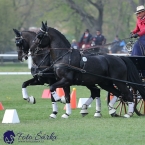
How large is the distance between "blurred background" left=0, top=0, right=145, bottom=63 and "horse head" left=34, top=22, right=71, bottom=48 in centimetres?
2880

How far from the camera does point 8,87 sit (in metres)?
24.3

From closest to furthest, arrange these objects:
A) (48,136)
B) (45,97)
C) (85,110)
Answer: (48,136)
(85,110)
(45,97)

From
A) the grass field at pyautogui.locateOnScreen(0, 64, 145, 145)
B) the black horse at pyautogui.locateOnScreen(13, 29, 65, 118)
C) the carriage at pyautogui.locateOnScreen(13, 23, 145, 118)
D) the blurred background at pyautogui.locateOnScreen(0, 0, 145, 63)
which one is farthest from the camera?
the blurred background at pyautogui.locateOnScreen(0, 0, 145, 63)

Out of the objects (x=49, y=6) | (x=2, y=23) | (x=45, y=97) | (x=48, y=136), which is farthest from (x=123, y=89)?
(x=49, y=6)

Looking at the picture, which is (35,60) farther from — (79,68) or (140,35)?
(140,35)

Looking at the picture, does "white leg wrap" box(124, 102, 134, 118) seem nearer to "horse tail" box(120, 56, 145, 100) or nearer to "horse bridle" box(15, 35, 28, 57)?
"horse tail" box(120, 56, 145, 100)

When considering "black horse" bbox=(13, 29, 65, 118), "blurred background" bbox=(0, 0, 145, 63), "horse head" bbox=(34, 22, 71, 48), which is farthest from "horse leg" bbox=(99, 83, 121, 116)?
"blurred background" bbox=(0, 0, 145, 63)

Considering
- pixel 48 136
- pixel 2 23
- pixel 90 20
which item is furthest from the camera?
pixel 90 20

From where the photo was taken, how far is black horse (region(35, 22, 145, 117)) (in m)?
14.1

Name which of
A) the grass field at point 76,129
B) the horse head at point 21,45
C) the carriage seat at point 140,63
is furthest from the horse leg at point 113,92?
Answer: the horse head at point 21,45

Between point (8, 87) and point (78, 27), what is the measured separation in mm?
30633

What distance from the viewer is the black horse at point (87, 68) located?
46.3ft

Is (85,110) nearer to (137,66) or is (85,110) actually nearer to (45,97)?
(137,66)

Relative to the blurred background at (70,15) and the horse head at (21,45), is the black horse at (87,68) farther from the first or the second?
the blurred background at (70,15)
